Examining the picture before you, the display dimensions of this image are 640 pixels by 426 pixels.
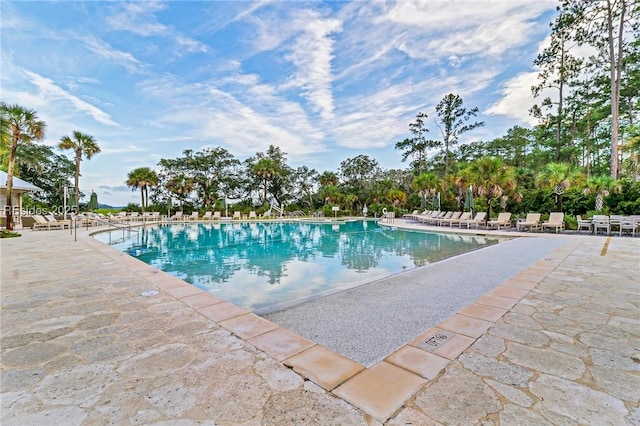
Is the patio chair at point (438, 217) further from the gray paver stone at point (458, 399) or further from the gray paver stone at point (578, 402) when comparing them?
the gray paver stone at point (458, 399)

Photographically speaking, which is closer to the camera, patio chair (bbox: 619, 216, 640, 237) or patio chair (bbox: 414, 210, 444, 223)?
patio chair (bbox: 619, 216, 640, 237)

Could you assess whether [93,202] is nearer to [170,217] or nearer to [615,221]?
[170,217]

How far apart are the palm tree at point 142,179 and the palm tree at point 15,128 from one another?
43.5 feet

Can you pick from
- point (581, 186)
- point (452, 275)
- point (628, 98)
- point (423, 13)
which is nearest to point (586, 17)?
point (628, 98)

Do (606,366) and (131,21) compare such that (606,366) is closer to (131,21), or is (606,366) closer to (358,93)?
(131,21)

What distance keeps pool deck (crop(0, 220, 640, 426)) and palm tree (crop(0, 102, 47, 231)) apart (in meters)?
12.4

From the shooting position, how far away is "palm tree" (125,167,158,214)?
25531 mm

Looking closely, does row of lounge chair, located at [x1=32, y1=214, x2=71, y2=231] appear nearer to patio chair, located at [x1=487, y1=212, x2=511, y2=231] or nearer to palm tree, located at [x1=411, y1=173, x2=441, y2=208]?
patio chair, located at [x1=487, y1=212, x2=511, y2=231]

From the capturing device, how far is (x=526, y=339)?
242cm

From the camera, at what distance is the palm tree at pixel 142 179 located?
25531mm

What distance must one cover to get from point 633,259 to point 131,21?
634 inches

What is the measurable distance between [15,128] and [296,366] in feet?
53.6

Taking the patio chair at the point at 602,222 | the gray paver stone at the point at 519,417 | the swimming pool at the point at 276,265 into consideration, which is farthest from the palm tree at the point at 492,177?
the gray paver stone at the point at 519,417

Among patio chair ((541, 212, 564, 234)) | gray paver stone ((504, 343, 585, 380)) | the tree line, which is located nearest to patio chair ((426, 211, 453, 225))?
the tree line
